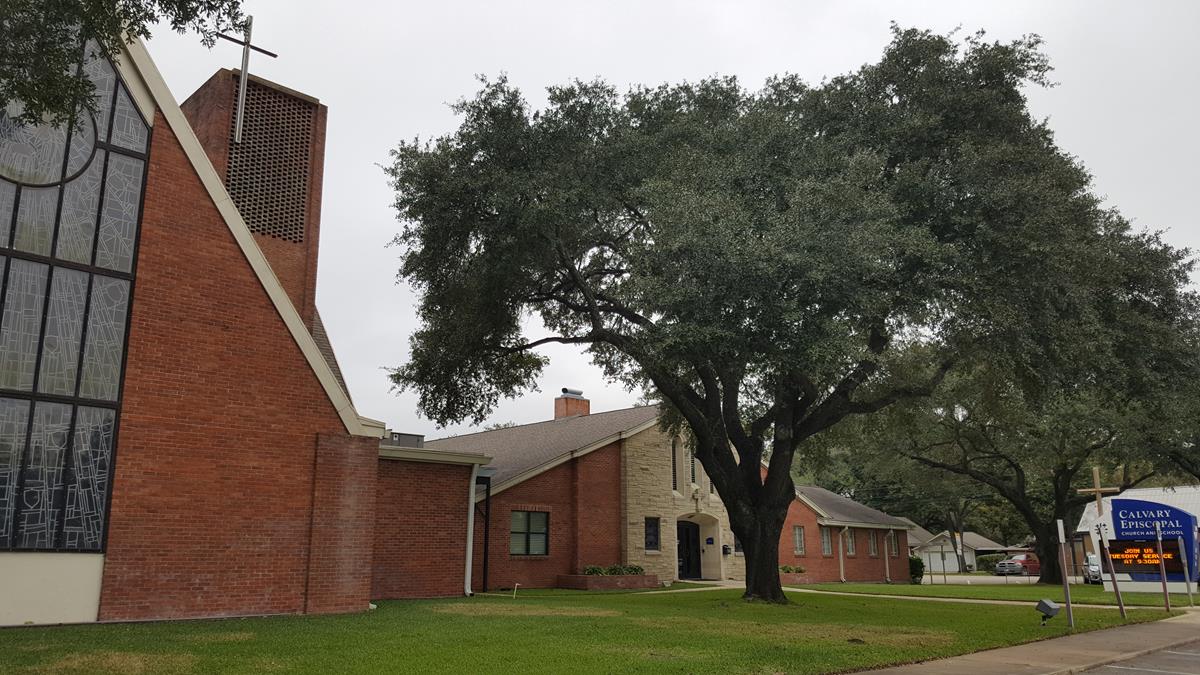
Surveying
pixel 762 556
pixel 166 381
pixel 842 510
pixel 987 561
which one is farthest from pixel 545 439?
pixel 987 561

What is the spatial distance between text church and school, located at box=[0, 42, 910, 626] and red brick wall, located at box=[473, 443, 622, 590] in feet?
33.7

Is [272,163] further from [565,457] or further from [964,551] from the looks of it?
[964,551]

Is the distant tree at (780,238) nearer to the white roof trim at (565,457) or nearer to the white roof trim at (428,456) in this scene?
the white roof trim at (428,456)

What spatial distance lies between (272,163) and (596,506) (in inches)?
624

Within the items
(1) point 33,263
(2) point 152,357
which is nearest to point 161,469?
(2) point 152,357

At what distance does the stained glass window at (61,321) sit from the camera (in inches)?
508

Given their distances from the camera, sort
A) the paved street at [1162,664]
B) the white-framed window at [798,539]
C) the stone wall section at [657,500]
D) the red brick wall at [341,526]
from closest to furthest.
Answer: the paved street at [1162,664], the red brick wall at [341,526], the stone wall section at [657,500], the white-framed window at [798,539]

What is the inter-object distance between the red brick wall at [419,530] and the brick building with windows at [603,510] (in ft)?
11.5

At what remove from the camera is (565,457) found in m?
28.6

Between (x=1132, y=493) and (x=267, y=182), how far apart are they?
195ft

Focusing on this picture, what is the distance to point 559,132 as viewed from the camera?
64.2ft

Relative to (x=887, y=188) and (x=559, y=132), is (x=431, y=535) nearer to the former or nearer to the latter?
(x=559, y=132)

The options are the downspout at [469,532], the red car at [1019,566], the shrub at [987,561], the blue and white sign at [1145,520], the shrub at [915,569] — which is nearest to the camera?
the downspout at [469,532]

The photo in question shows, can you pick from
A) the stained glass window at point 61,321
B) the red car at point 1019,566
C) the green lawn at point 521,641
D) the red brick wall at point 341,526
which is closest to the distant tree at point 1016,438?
the green lawn at point 521,641
